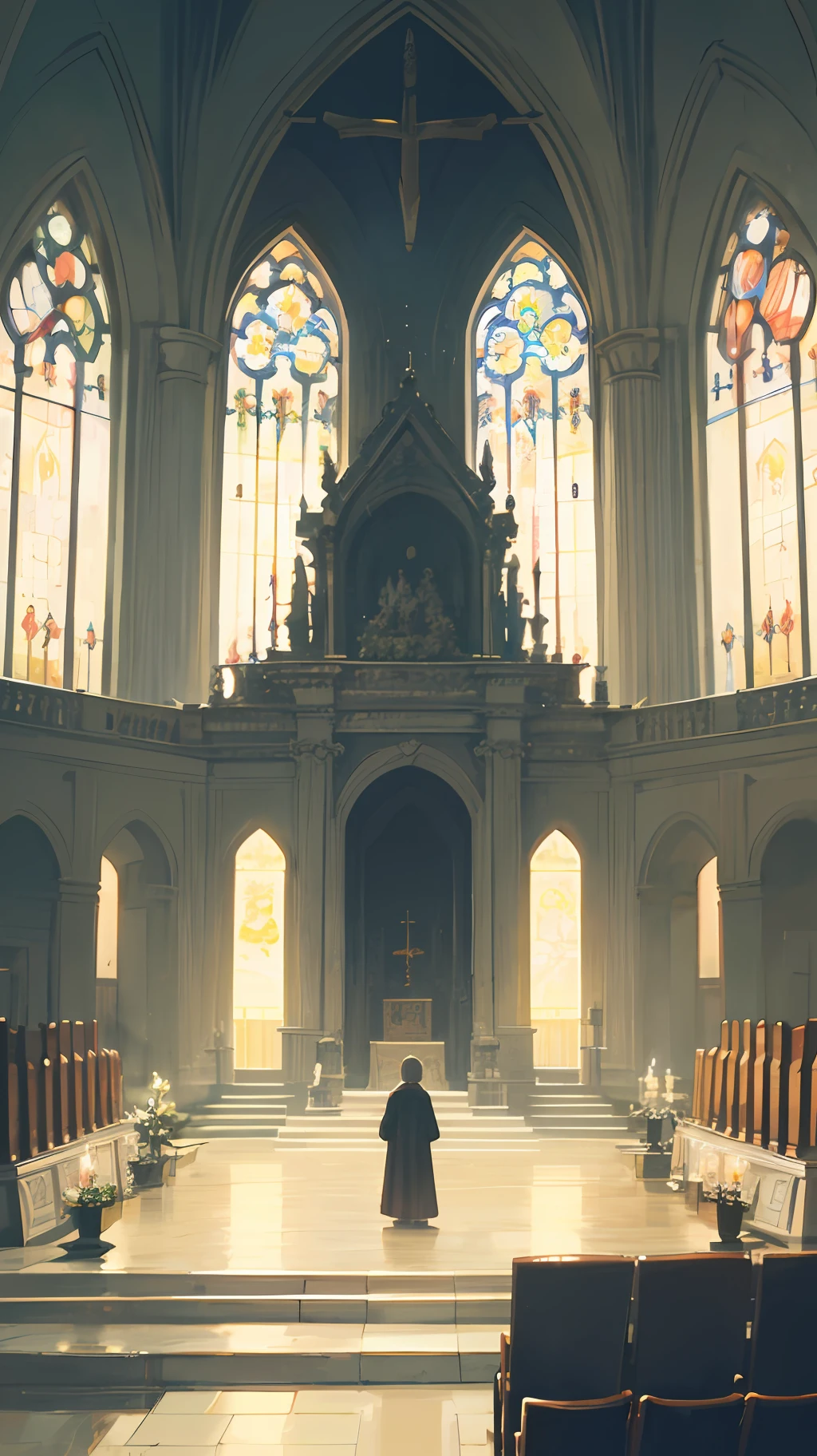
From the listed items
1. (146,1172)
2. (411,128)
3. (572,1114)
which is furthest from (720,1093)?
(411,128)

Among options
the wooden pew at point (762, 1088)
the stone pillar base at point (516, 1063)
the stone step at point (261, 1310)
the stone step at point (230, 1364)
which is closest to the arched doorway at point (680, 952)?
the stone pillar base at point (516, 1063)

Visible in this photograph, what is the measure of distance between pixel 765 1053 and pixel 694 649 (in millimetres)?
10550

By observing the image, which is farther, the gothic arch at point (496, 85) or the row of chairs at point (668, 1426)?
the gothic arch at point (496, 85)

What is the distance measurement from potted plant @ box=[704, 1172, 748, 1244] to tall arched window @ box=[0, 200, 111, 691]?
13928mm

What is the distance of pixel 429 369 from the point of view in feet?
83.3

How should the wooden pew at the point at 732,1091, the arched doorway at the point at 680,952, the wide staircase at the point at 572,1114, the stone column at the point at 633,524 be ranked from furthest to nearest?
1. the stone column at the point at 633,524
2. the arched doorway at the point at 680,952
3. the wide staircase at the point at 572,1114
4. the wooden pew at the point at 732,1091

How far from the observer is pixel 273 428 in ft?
83.7

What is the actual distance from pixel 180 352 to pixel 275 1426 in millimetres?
18716

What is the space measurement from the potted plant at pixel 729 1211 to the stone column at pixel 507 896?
29.1 ft

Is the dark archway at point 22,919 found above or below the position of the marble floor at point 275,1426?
above

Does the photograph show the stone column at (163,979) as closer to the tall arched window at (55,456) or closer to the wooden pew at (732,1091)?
the tall arched window at (55,456)

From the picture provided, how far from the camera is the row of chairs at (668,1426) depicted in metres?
6.11

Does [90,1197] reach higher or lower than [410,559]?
lower

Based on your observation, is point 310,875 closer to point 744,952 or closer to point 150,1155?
point 744,952
